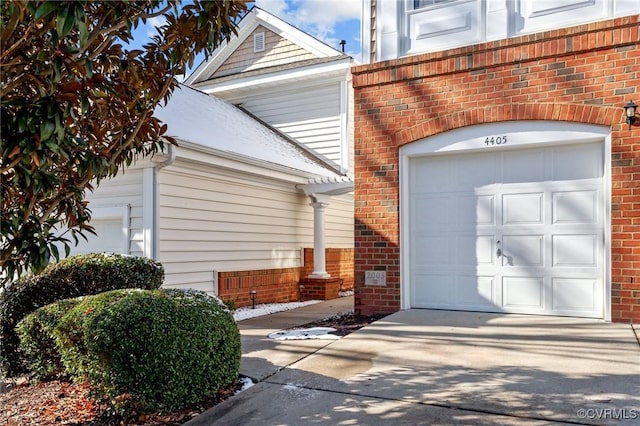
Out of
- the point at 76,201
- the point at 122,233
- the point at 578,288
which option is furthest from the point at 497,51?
the point at 122,233

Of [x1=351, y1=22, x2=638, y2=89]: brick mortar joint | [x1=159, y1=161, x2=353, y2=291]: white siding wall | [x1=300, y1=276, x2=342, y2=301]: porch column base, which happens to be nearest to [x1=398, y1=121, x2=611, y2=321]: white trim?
[x1=351, y1=22, x2=638, y2=89]: brick mortar joint

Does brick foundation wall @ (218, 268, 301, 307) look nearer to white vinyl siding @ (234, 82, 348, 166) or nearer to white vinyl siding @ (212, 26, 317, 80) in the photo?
white vinyl siding @ (234, 82, 348, 166)

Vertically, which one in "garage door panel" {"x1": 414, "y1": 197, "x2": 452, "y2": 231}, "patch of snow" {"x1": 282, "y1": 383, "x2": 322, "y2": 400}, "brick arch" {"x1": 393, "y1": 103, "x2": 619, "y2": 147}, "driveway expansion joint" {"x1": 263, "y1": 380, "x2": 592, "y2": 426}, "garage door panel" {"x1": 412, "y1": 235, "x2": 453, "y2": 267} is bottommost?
"patch of snow" {"x1": 282, "y1": 383, "x2": 322, "y2": 400}

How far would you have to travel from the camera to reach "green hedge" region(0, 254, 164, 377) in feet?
16.4

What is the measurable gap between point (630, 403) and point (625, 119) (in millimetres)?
3855

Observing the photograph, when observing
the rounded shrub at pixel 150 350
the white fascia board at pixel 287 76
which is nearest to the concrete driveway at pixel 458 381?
the rounded shrub at pixel 150 350

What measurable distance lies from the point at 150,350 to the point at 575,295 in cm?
531

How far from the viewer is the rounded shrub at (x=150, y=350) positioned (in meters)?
3.74

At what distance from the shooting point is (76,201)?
3486 mm

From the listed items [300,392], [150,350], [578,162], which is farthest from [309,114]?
[150,350]

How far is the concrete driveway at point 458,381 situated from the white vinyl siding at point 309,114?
778 cm

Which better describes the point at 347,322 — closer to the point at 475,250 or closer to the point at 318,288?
the point at 475,250

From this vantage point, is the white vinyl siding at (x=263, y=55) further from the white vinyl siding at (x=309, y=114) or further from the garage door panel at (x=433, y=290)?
the garage door panel at (x=433, y=290)

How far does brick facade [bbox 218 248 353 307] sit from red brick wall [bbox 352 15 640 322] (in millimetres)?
2860
